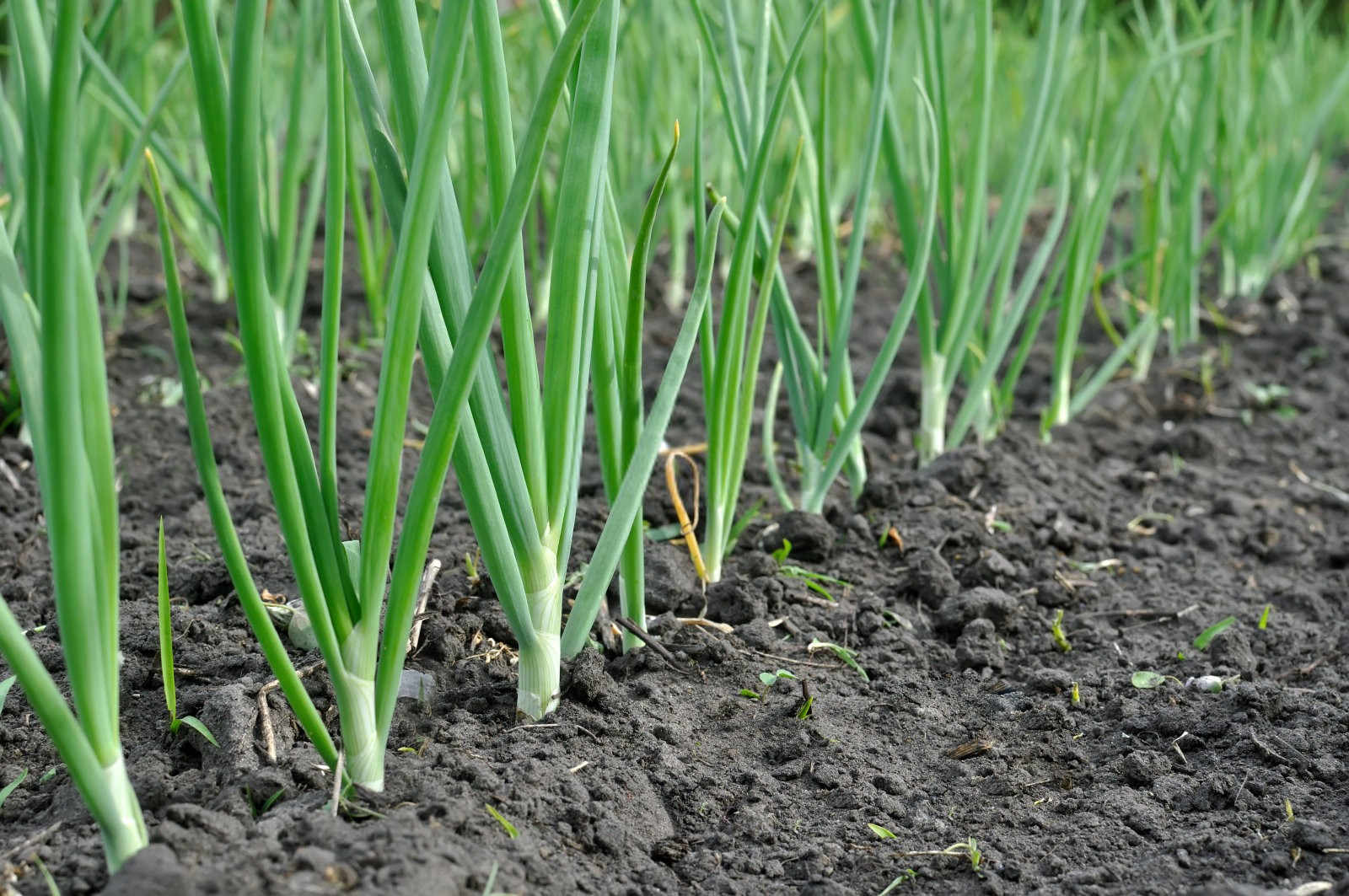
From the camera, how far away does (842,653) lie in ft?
3.92

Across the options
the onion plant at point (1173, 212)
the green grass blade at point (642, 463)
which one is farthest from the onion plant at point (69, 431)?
the onion plant at point (1173, 212)

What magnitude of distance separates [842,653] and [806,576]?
6.0 inches

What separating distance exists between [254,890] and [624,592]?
505 millimetres

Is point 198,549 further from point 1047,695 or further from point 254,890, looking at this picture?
point 1047,695

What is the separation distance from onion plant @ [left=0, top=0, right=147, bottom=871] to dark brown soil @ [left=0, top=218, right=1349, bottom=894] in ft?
0.30

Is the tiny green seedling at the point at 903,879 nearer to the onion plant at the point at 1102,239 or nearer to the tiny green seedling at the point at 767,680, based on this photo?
the tiny green seedling at the point at 767,680

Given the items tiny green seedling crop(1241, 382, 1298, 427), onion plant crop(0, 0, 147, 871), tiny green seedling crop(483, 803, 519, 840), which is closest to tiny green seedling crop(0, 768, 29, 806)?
onion plant crop(0, 0, 147, 871)

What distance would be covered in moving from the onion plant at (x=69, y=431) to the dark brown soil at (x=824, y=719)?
0.09m

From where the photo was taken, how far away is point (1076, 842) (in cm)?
92

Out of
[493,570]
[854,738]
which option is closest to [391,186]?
[493,570]

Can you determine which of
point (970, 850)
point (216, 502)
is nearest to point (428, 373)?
point (216, 502)

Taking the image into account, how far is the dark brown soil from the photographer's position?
2.71 ft

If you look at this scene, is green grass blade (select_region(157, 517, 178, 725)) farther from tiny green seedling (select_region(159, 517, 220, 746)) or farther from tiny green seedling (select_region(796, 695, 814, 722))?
tiny green seedling (select_region(796, 695, 814, 722))

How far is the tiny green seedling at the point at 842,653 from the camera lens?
3.87 ft
